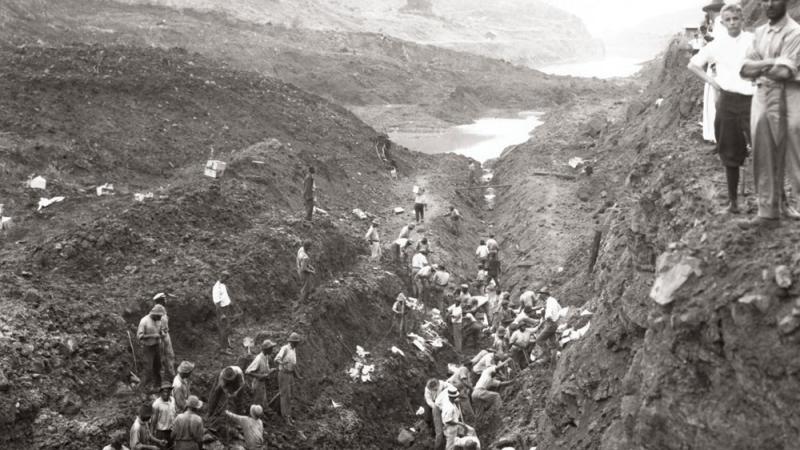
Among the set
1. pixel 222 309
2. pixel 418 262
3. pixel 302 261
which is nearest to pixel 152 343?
pixel 222 309

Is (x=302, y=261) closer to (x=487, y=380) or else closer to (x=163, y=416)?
(x=487, y=380)

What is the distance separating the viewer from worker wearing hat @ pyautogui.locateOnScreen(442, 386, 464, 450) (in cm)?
1083

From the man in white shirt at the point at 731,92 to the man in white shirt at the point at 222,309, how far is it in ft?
26.3

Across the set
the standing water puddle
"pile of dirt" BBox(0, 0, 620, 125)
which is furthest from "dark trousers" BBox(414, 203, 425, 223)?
"pile of dirt" BBox(0, 0, 620, 125)

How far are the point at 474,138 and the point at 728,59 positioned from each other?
33.1m

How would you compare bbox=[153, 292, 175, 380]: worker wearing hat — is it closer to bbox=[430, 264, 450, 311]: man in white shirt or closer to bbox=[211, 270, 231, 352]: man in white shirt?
bbox=[211, 270, 231, 352]: man in white shirt

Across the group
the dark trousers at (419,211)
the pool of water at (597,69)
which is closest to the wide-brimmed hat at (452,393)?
the dark trousers at (419,211)

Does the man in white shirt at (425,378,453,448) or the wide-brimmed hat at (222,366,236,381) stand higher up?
the wide-brimmed hat at (222,366,236,381)

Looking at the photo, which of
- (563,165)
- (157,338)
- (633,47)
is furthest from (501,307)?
(633,47)

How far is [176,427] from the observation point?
9.00 m

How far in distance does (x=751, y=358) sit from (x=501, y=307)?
9.48 meters

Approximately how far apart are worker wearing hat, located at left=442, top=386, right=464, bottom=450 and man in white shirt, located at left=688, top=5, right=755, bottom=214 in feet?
16.4

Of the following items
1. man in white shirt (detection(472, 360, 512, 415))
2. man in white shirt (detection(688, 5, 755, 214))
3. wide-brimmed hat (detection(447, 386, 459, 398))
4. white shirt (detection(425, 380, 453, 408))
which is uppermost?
man in white shirt (detection(688, 5, 755, 214))

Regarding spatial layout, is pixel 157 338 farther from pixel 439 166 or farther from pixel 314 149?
pixel 439 166
